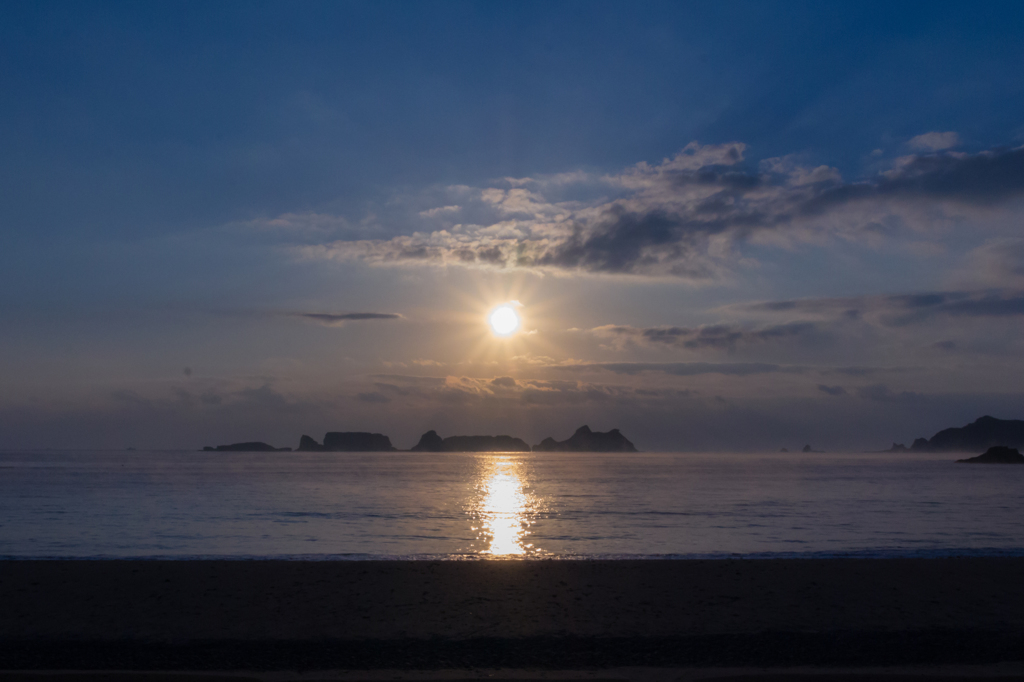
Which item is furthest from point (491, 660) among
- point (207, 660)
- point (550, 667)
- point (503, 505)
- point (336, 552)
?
point (503, 505)

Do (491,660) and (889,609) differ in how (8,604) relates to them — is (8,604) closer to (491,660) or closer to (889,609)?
(491,660)

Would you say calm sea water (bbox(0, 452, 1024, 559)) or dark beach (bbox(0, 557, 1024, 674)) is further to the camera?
calm sea water (bbox(0, 452, 1024, 559))

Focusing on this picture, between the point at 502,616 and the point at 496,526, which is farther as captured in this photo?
the point at 496,526

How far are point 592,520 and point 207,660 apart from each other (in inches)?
1157

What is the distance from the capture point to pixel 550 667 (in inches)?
484

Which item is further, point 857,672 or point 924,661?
point 924,661

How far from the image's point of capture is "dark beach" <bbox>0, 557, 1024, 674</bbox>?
12633 mm

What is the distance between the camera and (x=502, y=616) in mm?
14578

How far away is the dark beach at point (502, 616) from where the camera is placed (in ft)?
41.4

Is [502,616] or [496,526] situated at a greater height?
[502,616]

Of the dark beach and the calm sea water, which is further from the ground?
the dark beach

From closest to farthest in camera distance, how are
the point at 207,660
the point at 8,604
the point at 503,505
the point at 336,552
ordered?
the point at 207,660 < the point at 8,604 < the point at 336,552 < the point at 503,505

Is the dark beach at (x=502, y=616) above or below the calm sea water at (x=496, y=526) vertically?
above

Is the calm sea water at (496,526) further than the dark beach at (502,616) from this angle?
Yes
